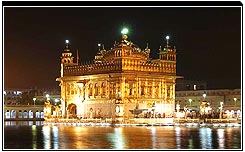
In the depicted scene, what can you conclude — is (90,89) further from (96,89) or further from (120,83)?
(120,83)

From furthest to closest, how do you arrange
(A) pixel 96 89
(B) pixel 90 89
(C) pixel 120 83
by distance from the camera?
1. (B) pixel 90 89
2. (A) pixel 96 89
3. (C) pixel 120 83

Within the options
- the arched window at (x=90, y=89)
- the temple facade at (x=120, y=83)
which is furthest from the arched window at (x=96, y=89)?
the arched window at (x=90, y=89)

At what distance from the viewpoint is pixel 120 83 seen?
3381 centimetres

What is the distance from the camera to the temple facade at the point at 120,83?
33.9 meters

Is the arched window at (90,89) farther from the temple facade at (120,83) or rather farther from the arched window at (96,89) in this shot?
the arched window at (96,89)

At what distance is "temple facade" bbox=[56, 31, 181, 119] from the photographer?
1335 inches

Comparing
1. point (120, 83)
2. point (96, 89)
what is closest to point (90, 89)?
point (96, 89)

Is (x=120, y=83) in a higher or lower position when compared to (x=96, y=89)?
higher

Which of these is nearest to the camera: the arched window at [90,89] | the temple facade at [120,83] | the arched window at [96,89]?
the temple facade at [120,83]

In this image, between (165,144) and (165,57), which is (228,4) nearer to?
(165,144)

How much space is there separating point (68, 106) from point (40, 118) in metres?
20.7

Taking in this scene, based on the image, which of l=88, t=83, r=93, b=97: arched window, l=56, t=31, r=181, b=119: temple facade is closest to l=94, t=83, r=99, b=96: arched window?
l=56, t=31, r=181, b=119: temple facade

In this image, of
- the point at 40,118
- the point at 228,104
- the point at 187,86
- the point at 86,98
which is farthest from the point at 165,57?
the point at 40,118

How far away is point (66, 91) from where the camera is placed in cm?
3869
